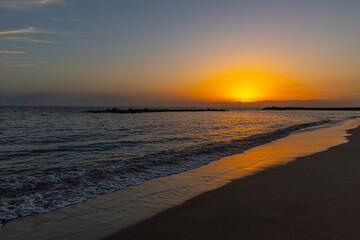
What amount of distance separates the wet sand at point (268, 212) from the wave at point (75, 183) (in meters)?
2.99

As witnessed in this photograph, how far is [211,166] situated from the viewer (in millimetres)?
11648

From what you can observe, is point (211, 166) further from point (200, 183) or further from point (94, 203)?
point (94, 203)

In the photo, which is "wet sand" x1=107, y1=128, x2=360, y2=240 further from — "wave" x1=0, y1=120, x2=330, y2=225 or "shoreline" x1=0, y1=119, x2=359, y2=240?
"wave" x1=0, y1=120, x2=330, y2=225

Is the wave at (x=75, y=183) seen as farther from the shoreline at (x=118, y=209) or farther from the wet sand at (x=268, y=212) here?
the wet sand at (x=268, y=212)

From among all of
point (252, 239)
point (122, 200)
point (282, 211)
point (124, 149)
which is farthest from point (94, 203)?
point (124, 149)

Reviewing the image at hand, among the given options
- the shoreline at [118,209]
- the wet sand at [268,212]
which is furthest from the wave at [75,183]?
the wet sand at [268,212]

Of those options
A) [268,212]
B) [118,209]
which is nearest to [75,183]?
[118,209]

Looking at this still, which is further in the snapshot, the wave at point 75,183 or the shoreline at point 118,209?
the wave at point 75,183

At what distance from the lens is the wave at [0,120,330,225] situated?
22.1 feet

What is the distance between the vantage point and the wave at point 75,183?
672 centimetres

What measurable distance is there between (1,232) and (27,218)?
0.76m

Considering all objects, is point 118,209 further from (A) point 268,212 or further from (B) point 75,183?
(A) point 268,212

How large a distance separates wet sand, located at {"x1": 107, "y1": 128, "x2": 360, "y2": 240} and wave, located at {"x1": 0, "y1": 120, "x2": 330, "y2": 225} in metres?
2.99

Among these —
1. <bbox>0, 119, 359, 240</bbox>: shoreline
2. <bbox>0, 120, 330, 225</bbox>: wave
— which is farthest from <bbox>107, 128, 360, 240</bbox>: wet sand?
<bbox>0, 120, 330, 225</bbox>: wave
